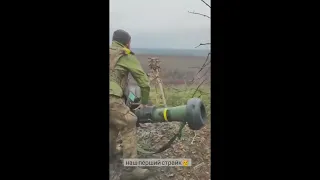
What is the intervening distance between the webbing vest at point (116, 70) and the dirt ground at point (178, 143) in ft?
0.38

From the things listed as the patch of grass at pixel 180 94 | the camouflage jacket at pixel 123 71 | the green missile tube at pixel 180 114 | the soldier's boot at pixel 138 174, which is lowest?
the soldier's boot at pixel 138 174

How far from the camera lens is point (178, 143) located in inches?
93.9

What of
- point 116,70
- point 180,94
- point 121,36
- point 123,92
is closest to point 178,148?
point 180,94

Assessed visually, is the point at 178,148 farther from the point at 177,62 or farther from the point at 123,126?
the point at 177,62

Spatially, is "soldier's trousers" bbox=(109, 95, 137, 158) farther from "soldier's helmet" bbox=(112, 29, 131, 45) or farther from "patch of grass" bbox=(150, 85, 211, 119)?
"soldier's helmet" bbox=(112, 29, 131, 45)

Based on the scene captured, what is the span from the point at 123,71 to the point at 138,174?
23.8 inches

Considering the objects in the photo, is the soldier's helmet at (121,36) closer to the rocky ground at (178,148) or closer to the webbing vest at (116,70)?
the webbing vest at (116,70)

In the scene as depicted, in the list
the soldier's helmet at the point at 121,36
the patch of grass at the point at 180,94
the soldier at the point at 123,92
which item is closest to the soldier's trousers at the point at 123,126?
the soldier at the point at 123,92

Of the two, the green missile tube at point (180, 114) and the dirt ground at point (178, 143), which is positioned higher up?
the green missile tube at point (180, 114)

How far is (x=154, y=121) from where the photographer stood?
239 centimetres

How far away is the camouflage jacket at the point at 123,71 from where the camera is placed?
7.75 ft
